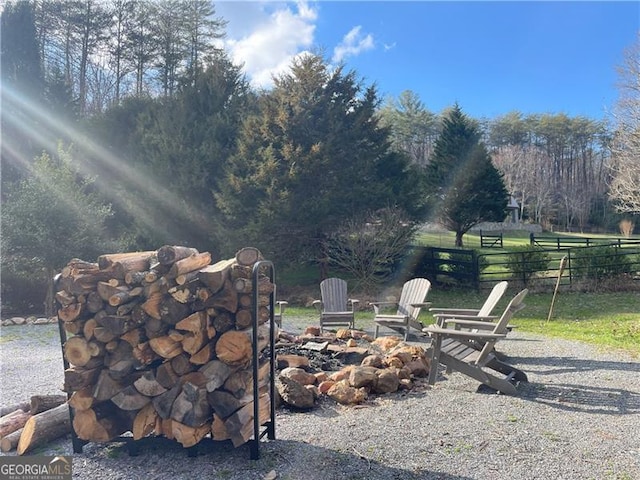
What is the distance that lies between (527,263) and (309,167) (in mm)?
6845

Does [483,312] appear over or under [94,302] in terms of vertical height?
under

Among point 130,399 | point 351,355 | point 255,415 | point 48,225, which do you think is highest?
point 48,225

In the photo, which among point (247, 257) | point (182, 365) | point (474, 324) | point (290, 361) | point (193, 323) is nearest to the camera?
point (193, 323)

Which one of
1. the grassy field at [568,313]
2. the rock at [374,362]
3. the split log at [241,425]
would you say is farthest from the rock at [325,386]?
the grassy field at [568,313]

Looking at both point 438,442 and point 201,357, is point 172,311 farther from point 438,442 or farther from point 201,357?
point 438,442

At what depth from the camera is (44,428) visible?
2.99m

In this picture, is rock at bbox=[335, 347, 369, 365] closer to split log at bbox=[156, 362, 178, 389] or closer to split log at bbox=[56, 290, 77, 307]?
split log at bbox=[156, 362, 178, 389]

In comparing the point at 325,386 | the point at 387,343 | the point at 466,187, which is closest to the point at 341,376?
the point at 325,386

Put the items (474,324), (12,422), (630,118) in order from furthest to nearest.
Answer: (630,118)
(474,324)
(12,422)

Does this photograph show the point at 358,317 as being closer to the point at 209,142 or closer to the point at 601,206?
the point at 209,142

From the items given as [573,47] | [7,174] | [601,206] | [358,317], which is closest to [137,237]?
[7,174]

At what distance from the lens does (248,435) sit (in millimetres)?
2730

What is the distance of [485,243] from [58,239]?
21392 millimetres

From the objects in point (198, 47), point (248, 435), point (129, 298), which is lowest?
point (248, 435)
